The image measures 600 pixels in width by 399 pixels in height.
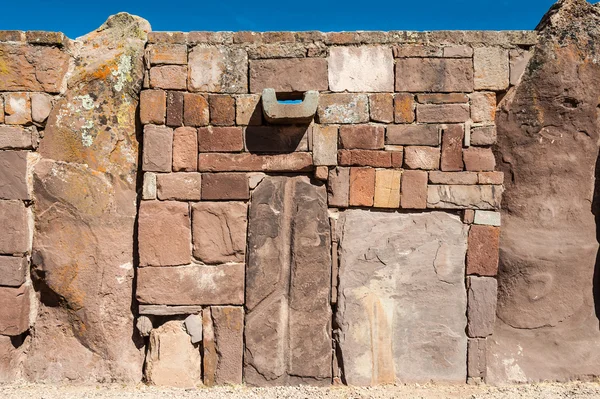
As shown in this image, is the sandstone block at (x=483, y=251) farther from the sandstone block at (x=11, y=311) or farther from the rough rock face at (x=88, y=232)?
the sandstone block at (x=11, y=311)

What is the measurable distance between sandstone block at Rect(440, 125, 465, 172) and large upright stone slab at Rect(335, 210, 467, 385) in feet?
1.26

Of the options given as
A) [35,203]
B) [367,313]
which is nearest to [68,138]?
[35,203]

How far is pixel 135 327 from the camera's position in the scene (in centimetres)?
379

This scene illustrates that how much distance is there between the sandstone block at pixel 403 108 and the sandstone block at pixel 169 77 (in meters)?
1.66

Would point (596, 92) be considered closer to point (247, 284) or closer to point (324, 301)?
point (324, 301)

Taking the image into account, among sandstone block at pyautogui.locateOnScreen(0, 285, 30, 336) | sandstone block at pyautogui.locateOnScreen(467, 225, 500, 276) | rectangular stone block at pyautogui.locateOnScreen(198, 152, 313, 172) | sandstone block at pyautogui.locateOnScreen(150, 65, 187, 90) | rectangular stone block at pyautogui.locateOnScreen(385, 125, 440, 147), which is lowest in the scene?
sandstone block at pyautogui.locateOnScreen(0, 285, 30, 336)

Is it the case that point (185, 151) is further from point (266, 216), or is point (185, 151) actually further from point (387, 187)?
point (387, 187)

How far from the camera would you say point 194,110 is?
365cm

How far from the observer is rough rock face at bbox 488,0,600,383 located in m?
3.83

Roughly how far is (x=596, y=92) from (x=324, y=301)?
110 inches

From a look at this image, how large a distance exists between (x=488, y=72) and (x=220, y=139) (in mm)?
2168

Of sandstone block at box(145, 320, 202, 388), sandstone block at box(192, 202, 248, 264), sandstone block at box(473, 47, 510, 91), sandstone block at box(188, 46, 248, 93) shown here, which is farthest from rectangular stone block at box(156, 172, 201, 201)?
sandstone block at box(473, 47, 510, 91)

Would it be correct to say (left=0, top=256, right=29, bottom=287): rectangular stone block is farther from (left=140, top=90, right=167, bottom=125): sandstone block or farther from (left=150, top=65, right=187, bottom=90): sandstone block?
(left=150, top=65, right=187, bottom=90): sandstone block

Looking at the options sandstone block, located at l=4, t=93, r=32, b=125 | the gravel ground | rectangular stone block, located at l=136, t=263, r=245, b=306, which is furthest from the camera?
sandstone block, located at l=4, t=93, r=32, b=125
